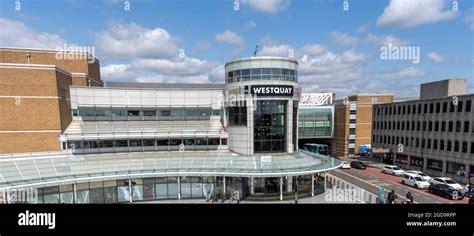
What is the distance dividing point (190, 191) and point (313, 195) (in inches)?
452

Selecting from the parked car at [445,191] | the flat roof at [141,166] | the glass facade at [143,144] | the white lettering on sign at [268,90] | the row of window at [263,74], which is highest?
the row of window at [263,74]

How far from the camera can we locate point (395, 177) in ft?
92.0

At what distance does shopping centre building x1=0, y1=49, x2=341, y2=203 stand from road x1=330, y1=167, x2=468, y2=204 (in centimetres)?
525

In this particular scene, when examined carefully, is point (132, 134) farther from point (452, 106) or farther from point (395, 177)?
point (452, 106)

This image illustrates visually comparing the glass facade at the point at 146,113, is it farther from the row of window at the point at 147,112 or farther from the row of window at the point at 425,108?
the row of window at the point at 425,108

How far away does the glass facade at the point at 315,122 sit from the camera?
147 ft

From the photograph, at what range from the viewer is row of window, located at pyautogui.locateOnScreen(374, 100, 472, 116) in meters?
24.7

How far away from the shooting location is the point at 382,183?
25.3 meters

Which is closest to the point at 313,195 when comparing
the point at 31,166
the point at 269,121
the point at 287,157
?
the point at 287,157

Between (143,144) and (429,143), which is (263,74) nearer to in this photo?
(143,144)

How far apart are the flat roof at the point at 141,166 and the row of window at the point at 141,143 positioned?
83 cm

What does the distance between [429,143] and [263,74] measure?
25.3 m
